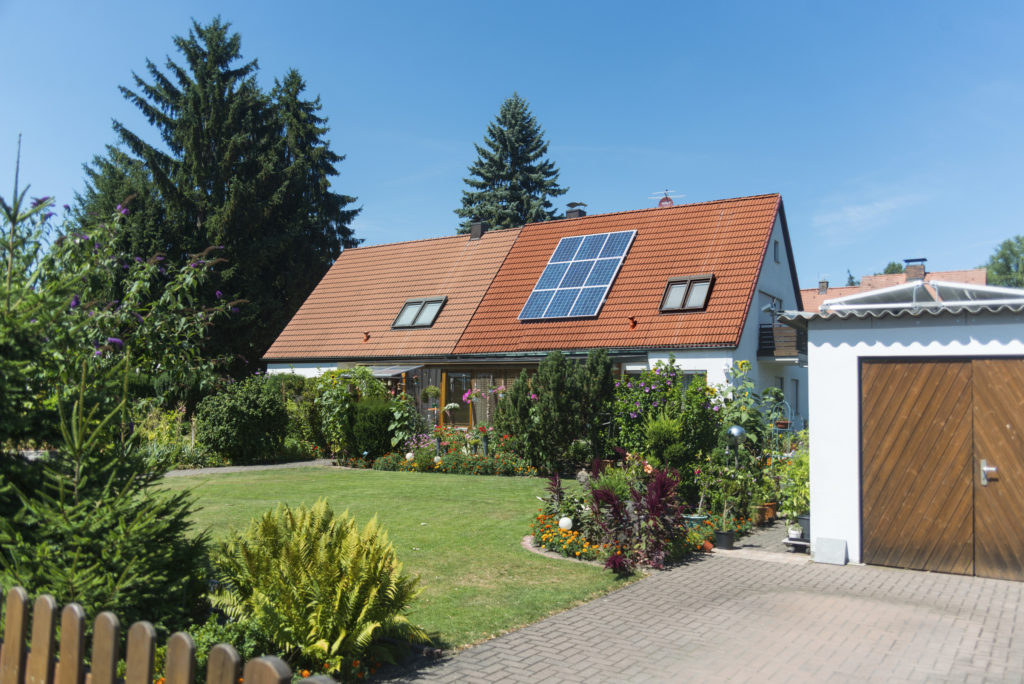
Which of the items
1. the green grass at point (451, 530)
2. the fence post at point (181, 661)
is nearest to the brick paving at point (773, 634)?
the green grass at point (451, 530)

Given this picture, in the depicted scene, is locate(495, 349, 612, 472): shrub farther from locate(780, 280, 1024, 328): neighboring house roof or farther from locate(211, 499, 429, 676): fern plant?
A: locate(211, 499, 429, 676): fern plant

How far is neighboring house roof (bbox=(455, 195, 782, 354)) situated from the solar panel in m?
0.28

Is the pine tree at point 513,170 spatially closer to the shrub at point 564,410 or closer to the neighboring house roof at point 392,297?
the neighboring house roof at point 392,297

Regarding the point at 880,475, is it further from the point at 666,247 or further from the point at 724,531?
the point at 666,247

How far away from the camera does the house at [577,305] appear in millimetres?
19578

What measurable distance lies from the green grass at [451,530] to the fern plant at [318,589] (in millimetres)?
701

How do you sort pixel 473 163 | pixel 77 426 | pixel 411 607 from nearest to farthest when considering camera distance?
pixel 77 426, pixel 411 607, pixel 473 163

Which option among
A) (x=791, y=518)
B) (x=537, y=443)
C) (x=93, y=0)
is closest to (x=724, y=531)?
(x=791, y=518)

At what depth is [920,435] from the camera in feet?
29.3

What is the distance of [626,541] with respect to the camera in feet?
28.9

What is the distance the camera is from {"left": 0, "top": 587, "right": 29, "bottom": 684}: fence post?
289cm

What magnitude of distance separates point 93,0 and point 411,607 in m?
7.03

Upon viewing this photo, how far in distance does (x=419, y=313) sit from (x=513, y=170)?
2422cm

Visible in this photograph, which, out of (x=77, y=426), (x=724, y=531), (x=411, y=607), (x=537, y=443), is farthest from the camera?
(x=537, y=443)
